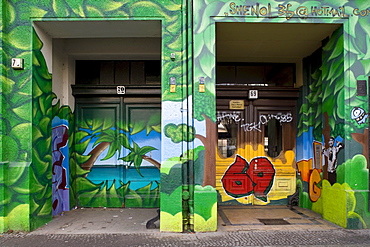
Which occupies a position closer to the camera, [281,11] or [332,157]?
[281,11]

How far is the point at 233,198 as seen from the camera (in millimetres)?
7277

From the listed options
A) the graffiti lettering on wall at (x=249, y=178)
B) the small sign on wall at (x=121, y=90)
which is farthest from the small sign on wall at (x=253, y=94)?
the small sign on wall at (x=121, y=90)

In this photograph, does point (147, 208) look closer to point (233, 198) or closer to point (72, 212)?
point (72, 212)

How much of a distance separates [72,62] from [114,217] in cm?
414

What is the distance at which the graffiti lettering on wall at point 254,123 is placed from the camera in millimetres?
7418

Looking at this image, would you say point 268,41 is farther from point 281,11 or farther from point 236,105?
point 236,105

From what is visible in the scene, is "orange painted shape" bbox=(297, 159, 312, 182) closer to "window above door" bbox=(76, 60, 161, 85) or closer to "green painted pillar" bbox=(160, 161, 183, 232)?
"green painted pillar" bbox=(160, 161, 183, 232)

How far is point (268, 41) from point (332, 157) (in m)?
2.94

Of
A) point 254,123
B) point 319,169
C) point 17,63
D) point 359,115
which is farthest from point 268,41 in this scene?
point 17,63

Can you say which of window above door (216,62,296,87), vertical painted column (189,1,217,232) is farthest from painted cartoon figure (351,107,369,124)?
vertical painted column (189,1,217,232)

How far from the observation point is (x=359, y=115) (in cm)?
544

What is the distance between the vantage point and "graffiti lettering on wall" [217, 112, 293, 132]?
7.42 m

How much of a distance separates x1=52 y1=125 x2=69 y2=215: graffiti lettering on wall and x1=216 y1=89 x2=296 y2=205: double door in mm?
3898

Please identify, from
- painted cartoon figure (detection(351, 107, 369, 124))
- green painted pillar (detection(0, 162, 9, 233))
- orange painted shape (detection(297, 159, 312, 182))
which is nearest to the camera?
green painted pillar (detection(0, 162, 9, 233))
